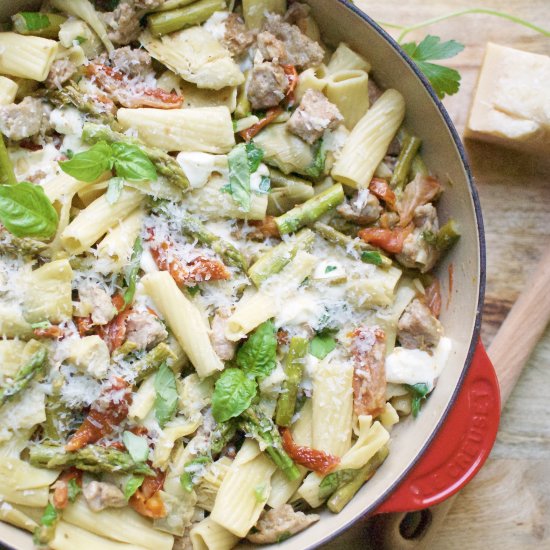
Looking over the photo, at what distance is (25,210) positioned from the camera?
291cm

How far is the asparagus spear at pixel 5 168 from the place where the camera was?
3.08m

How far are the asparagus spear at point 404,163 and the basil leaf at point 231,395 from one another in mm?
1133

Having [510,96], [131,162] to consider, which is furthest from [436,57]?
[131,162]

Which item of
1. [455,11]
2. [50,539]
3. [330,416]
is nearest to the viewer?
[50,539]

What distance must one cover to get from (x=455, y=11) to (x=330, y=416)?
220 cm

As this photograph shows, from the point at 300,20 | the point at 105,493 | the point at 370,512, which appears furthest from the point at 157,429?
the point at 300,20

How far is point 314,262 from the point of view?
3219mm

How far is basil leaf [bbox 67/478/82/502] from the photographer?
3.01 meters

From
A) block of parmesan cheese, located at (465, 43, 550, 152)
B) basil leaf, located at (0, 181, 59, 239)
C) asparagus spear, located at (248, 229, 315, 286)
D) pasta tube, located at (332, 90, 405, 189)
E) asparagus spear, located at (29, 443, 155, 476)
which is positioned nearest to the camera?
basil leaf, located at (0, 181, 59, 239)

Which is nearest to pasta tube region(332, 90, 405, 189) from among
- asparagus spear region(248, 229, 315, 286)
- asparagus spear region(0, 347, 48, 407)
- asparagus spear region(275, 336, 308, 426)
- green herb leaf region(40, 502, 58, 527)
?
asparagus spear region(248, 229, 315, 286)

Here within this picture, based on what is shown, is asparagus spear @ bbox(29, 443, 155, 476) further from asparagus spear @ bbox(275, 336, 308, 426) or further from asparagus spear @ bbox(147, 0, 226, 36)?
asparagus spear @ bbox(147, 0, 226, 36)

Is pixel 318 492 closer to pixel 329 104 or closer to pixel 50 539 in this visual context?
pixel 50 539

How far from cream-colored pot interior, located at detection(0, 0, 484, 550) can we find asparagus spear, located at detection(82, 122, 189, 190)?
26.6 inches

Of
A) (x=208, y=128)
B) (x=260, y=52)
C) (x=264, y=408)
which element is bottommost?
(x=264, y=408)
